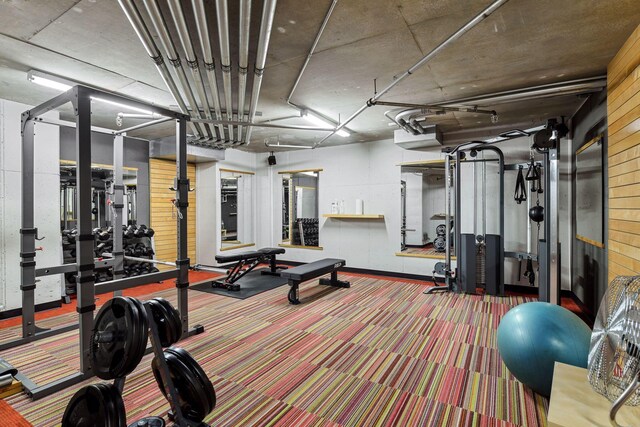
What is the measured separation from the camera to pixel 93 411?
1.62m

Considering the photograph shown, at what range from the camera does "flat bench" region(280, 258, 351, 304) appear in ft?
14.6

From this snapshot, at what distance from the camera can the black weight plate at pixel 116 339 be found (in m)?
1.63

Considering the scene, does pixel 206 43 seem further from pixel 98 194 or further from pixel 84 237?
pixel 98 194

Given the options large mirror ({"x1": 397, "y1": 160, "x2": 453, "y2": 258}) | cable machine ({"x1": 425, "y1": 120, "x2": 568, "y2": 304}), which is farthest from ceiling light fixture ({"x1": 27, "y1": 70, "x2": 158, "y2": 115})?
large mirror ({"x1": 397, "y1": 160, "x2": 453, "y2": 258})

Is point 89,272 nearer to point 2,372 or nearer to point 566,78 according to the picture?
point 2,372

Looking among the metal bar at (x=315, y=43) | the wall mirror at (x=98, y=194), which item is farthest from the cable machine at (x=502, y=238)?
the wall mirror at (x=98, y=194)

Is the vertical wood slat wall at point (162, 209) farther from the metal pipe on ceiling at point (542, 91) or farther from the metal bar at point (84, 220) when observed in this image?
the metal pipe on ceiling at point (542, 91)

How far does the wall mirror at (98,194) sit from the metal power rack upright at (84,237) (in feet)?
7.27

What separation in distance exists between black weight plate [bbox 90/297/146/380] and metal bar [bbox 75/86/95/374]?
77 cm

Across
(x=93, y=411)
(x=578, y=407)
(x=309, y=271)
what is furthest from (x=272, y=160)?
(x=578, y=407)

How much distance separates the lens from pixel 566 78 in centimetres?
335

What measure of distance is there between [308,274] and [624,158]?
3.69 meters

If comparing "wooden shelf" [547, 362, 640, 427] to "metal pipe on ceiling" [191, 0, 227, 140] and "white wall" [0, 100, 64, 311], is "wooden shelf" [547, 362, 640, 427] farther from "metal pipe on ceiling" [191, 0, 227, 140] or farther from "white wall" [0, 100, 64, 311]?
"white wall" [0, 100, 64, 311]

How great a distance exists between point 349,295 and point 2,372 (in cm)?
386
